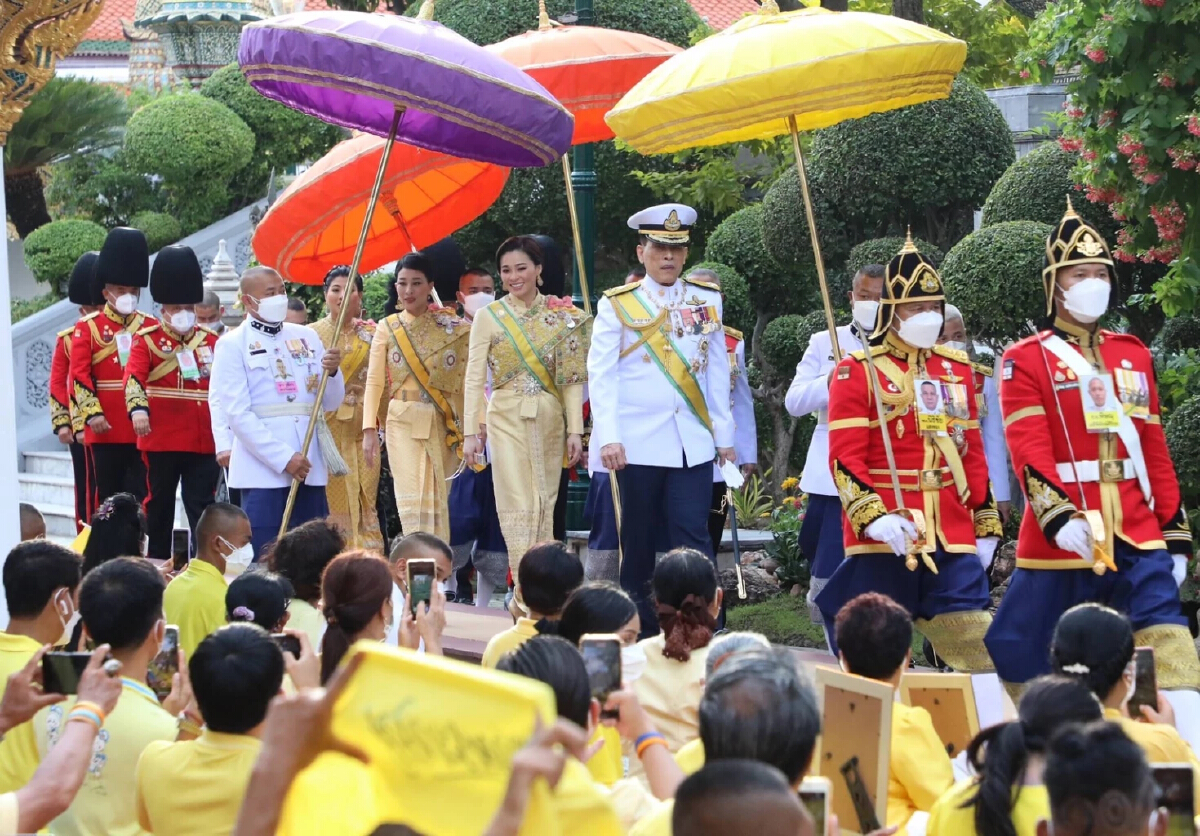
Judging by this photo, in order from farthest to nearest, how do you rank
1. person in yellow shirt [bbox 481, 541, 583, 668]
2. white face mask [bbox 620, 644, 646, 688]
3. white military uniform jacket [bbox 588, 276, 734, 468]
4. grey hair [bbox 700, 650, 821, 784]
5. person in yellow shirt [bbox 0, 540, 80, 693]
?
white military uniform jacket [bbox 588, 276, 734, 468]
person in yellow shirt [bbox 481, 541, 583, 668]
person in yellow shirt [bbox 0, 540, 80, 693]
white face mask [bbox 620, 644, 646, 688]
grey hair [bbox 700, 650, 821, 784]

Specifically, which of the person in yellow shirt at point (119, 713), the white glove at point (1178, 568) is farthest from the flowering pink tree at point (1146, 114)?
the person in yellow shirt at point (119, 713)

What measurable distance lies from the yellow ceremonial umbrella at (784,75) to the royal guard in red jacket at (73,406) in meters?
5.13

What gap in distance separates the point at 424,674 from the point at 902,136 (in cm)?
949

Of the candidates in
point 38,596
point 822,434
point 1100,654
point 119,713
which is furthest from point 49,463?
point 1100,654

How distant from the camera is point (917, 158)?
450 inches

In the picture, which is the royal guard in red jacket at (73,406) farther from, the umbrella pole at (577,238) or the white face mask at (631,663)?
the white face mask at (631,663)

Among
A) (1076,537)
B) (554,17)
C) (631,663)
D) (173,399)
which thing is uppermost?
(554,17)

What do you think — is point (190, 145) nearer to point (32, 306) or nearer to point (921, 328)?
point (32, 306)

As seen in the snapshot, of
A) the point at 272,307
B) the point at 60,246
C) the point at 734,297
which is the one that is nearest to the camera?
the point at 272,307

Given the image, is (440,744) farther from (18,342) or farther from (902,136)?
(18,342)

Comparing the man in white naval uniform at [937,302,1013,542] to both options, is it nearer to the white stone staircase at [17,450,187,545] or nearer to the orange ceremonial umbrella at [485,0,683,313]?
the orange ceremonial umbrella at [485,0,683,313]

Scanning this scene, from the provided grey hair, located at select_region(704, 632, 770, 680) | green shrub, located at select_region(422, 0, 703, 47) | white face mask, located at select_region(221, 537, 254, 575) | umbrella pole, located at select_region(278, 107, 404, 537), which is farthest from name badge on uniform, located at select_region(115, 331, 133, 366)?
grey hair, located at select_region(704, 632, 770, 680)

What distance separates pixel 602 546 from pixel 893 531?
244 centimetres

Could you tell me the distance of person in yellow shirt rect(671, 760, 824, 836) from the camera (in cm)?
257
